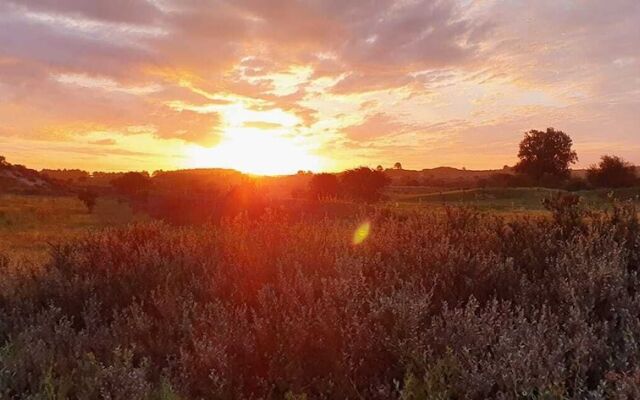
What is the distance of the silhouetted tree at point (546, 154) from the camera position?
94.4 m

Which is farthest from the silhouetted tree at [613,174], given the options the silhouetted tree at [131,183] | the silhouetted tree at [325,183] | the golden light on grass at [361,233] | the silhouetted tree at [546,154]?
the golden light on grass at [361,233]

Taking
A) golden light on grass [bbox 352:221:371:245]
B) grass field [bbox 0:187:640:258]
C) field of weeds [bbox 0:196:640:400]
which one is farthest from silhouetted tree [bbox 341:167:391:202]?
field of weeds [bbox 0:196:640:400]

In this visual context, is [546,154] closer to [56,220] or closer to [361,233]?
[56,220]

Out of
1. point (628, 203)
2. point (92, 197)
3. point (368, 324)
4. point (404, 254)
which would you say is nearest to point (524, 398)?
point (368, 324)

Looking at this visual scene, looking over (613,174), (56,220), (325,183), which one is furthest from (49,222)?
(613,174)

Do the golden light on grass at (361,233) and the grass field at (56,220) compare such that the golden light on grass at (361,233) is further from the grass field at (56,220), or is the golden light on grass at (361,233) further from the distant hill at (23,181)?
the distant hill at (23,181)

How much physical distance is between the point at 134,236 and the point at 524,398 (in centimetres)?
562

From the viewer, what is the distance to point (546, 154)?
9481cm

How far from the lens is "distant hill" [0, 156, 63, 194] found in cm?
6688

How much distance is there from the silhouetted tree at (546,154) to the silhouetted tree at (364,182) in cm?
4366

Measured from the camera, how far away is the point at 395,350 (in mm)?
3699

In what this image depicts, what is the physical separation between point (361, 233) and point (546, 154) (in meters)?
95.4

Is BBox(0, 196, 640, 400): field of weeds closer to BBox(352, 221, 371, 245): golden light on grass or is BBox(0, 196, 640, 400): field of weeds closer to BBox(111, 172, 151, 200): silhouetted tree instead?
BBox(352, 221, 371, 245): golden light on grass

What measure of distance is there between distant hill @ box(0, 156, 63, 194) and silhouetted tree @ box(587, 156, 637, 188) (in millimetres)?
71497
